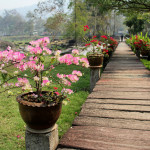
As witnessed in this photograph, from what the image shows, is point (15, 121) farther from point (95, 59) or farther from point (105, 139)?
point (95, 59)

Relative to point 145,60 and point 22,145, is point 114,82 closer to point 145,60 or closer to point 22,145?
point 22,145

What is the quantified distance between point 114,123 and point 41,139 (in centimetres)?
107

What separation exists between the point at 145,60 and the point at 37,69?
901cm

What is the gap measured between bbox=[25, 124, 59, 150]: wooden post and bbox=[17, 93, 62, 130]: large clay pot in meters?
0.06

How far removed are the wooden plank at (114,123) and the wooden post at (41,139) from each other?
63 centimetres

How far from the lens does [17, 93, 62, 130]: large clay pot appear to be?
169 cm

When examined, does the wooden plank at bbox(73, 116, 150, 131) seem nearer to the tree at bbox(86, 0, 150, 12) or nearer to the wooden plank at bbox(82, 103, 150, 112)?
the wooden plank at bbox(82, 103, 150, 112)

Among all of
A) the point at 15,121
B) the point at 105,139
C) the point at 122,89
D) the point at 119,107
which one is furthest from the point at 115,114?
the point at 15,121

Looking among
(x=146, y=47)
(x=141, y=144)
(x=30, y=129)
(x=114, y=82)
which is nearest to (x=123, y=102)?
(x=141, y=144)

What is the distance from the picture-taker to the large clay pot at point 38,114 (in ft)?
5.53

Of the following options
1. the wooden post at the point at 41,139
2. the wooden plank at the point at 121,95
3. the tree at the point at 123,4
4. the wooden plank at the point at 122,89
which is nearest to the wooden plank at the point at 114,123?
the wooden post at the point at 41,139

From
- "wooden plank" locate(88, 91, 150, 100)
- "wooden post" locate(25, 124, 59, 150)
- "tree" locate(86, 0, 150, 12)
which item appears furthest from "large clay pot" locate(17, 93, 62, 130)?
"tree" locate(86, 0, 150, 12)

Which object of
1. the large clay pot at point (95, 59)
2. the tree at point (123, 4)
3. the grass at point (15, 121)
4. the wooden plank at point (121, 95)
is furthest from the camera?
the tree at point (123, 4)

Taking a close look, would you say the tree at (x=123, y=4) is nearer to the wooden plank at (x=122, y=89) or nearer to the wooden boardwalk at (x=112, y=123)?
Result: the wooden plank at (x=122, y=89)
